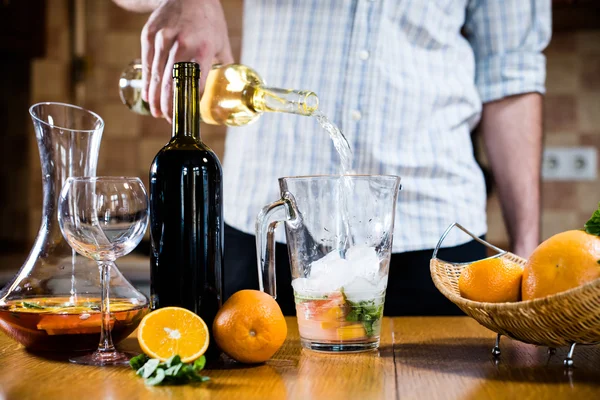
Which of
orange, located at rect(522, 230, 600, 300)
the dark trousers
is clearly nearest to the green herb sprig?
orange, located at rect(522, 230, 600, 300)

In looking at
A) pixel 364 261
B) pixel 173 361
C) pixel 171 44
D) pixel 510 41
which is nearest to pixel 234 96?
pixel 171 44

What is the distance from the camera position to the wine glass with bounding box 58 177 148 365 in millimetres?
775

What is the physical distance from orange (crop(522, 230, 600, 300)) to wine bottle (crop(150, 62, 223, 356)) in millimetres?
338

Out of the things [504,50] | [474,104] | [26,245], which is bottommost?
[26,245]

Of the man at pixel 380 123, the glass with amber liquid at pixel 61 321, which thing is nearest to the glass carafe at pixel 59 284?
the glass with amber liquid at pixel 61 321

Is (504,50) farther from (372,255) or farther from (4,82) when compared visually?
(4,82)

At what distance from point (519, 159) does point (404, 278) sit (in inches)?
15.2

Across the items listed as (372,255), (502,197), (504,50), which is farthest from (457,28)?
(372,255)

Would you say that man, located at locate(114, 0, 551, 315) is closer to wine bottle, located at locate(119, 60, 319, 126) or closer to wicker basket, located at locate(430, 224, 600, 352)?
wine bottle, located at locate(119, 60, 319, 126)

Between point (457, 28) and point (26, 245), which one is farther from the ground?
point (457, 28)

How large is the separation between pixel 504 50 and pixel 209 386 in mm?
1087

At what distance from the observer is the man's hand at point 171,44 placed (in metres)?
1.07

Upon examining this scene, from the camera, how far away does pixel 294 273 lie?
2.81ft

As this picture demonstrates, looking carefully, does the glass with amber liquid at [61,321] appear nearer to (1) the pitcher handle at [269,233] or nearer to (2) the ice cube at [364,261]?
(1) the pitcher handle at [269,233]
